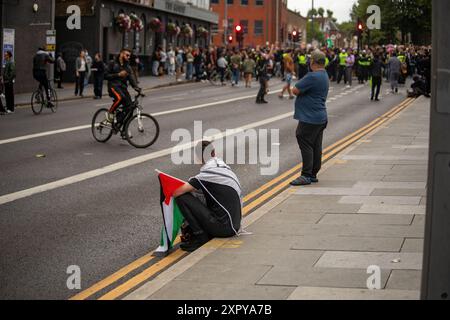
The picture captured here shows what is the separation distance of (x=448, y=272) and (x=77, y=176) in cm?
950

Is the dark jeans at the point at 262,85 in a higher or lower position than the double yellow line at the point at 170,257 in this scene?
higher

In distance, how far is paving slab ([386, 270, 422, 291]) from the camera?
6953 millimetres

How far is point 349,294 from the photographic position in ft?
22.1

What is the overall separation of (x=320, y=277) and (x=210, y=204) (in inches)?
88.4

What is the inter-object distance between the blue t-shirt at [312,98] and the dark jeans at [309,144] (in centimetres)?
11

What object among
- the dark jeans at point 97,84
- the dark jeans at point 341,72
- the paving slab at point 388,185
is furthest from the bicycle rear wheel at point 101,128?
the dark jeans at point 341,72

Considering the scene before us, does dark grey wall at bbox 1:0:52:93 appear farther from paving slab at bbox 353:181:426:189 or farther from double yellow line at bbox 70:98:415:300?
paving slab at bbox 353:181:426:189

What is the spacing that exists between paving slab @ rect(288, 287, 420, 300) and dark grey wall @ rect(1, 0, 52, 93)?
98.3 feet

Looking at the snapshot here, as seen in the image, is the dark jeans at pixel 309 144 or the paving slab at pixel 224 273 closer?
the paving slab at pixel 224 273

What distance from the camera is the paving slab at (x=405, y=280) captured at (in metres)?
6.95

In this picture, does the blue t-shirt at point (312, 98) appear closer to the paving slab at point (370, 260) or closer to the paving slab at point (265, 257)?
the paving slab at point (265, 257)

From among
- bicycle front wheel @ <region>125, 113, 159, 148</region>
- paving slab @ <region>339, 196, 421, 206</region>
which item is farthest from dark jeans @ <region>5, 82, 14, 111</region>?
paving slab @ <region>339, 196, 421, 206</region>

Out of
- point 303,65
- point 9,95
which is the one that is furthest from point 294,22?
point 9,95
